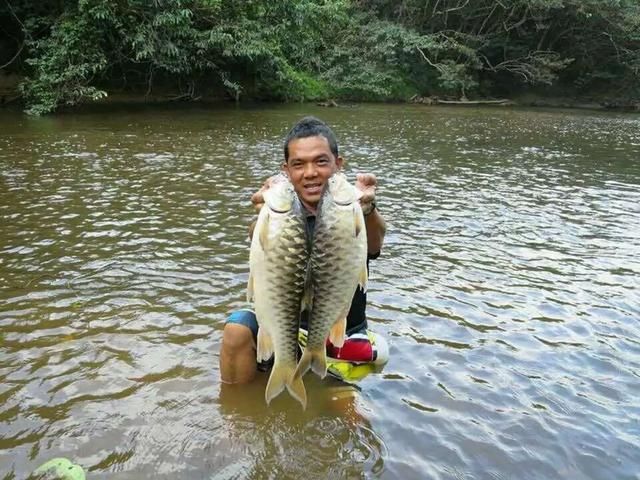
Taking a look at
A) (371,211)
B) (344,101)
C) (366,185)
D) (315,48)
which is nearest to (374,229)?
(371,211)

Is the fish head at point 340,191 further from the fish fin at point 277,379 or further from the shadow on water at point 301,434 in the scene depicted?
the shadow on water at point 301,434

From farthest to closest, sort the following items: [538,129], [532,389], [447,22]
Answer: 1. [447,22]
2. [538,129]
3. [532,389]

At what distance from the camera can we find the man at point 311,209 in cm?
356

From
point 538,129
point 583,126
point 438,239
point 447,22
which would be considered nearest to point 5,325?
point 438,239

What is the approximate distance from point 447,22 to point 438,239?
3400 cm

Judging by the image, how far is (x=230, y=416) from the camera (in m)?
4.02

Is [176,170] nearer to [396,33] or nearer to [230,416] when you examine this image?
[230,416]

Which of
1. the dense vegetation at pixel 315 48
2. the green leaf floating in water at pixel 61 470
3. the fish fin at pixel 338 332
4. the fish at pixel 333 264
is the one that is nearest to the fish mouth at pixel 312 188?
the fish at pixel 333 264

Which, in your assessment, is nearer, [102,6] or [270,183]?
[270,183]

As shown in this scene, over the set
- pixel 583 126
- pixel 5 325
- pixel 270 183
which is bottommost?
pixel 583 126

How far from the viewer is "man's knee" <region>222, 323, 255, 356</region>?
3.94m

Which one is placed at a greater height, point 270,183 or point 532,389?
point 270,183

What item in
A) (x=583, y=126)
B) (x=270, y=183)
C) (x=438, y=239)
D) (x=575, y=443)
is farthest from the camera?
(x=583, y=126)

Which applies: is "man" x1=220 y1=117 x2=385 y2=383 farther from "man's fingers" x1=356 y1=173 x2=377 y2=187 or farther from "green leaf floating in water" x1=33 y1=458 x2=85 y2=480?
"green leaf floating in water" x1=33 y1=458 x2=85 y2=480
